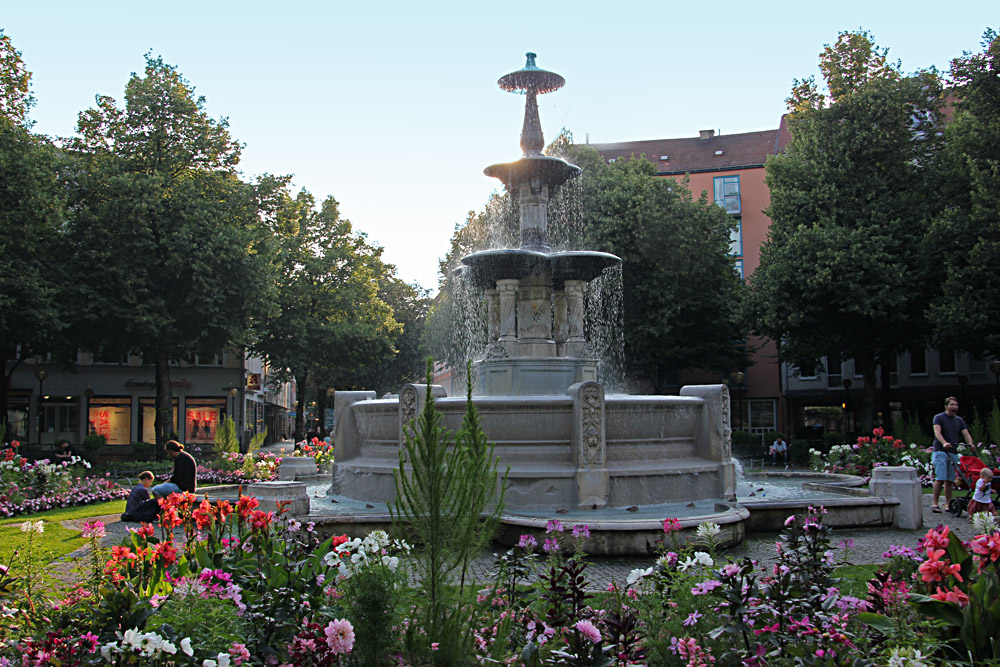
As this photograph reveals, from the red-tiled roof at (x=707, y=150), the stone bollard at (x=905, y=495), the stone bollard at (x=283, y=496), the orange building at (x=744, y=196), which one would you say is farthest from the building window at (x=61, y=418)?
the stone bollard at (x=905, y=495)

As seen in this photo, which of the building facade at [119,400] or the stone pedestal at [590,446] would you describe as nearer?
the stone pedestal at [590,446]

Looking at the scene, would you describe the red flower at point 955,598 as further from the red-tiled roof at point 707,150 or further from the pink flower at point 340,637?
the red-tiled roof at point 707,150

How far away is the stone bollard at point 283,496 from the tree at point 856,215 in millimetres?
23239

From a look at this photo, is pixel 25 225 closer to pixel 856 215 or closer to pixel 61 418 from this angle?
pixel 61 418

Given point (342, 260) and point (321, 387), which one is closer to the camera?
point (342, 260)

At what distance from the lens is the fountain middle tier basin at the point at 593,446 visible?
1158 cm

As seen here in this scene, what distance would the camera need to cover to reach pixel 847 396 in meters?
43.4

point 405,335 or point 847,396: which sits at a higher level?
point 405,335

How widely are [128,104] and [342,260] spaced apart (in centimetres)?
1312

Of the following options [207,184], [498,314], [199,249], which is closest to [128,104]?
[207,184]

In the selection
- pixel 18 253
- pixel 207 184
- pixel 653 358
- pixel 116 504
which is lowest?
pixel 116 504

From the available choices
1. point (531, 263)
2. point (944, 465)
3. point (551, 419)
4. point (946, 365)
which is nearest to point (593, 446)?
point (551, 419)

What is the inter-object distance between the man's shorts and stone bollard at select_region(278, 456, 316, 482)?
12674mm

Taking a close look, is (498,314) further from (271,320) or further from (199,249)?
(271,320)
